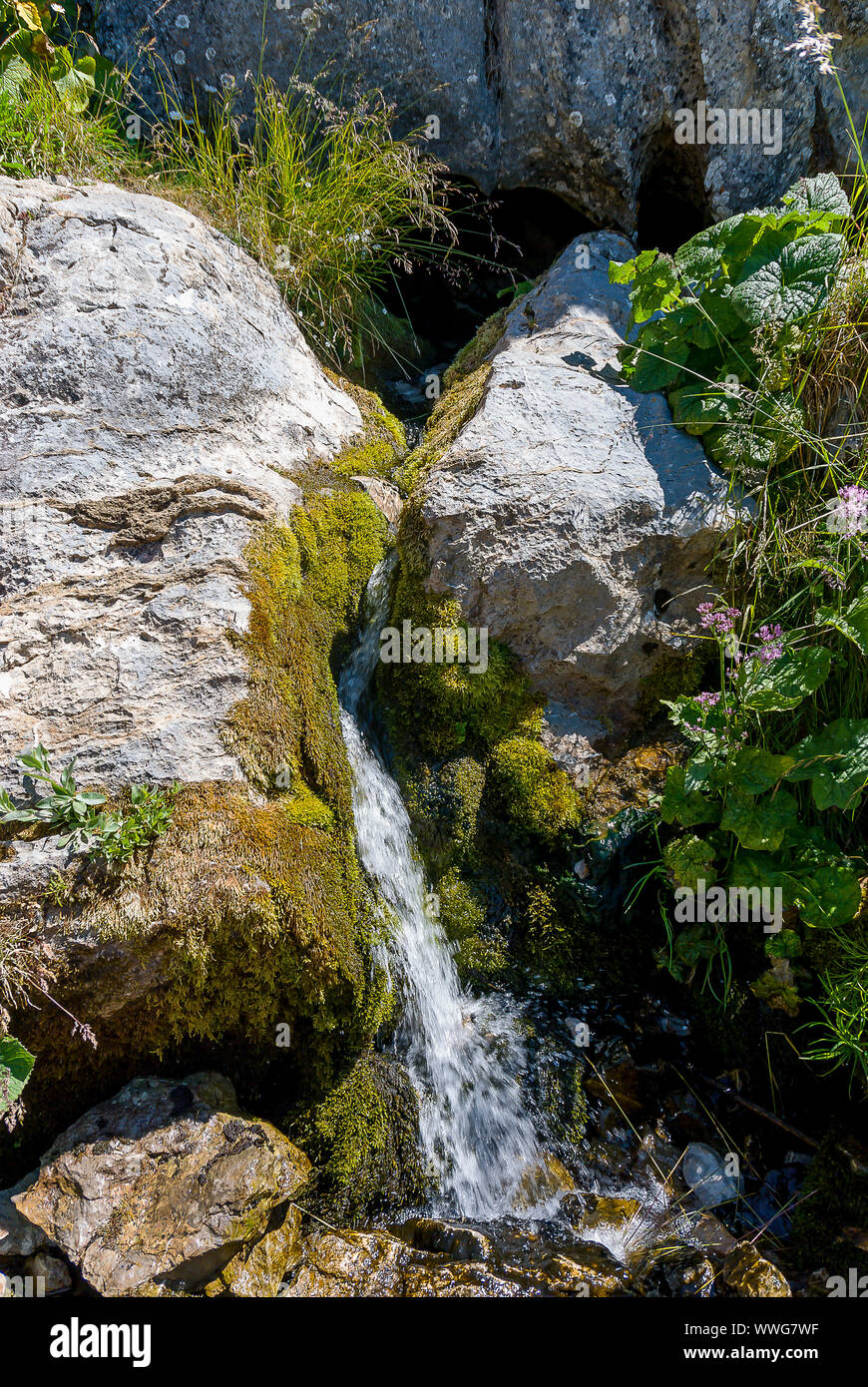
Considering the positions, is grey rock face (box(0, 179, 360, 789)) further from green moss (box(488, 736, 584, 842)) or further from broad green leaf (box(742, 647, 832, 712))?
broad green leaf (box(742, 647, 832, 712))

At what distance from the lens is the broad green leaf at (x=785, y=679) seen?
3156mm

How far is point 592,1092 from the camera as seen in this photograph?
3.51 metres

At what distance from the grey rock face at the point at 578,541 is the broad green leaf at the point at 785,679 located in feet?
2.62

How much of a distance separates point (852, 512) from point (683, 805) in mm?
1285

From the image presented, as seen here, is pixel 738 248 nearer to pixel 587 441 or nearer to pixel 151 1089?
pixel 587 441

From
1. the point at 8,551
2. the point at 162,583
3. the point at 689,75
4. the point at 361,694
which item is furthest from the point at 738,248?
the point at 8,551

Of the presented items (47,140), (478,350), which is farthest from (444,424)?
(47,140)

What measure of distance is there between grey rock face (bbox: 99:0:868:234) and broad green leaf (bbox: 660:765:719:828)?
401 centimetres

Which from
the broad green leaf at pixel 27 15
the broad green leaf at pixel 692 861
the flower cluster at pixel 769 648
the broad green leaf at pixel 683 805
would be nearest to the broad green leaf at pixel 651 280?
the flower cluster at pixel 769 648

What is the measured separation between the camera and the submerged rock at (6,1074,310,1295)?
9.09ft

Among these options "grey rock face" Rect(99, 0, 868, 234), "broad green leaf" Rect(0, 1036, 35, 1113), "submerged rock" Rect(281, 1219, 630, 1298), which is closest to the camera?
"broad green leaf" Rect(0, 1036, 35, 1113)

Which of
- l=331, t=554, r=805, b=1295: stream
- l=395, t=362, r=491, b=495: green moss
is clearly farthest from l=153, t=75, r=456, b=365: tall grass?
l=331, t=554, r=805, b=1295: stream

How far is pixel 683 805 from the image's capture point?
3473 mm

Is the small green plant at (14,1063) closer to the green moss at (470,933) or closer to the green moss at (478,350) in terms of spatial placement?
the green moss at (470,933)
